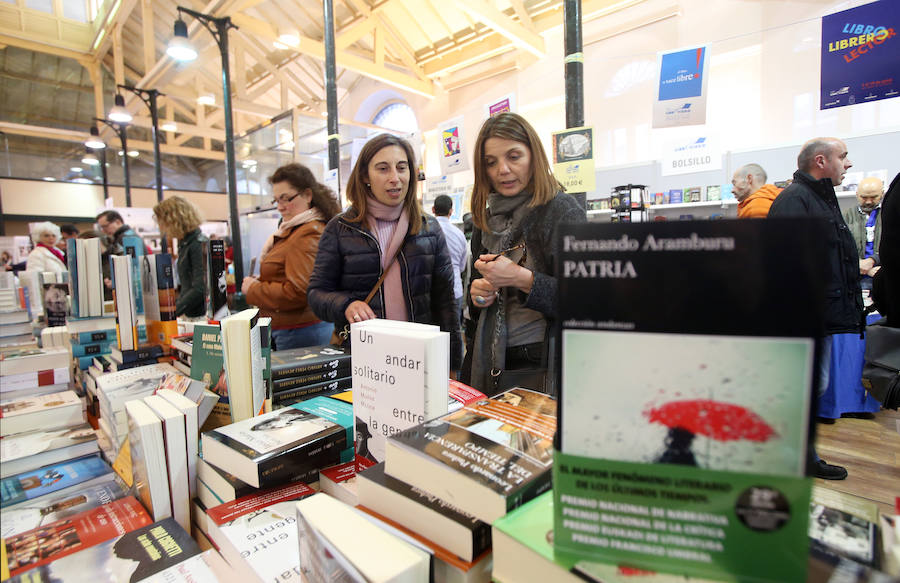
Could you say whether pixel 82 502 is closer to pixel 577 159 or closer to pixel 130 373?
pixel 130 373

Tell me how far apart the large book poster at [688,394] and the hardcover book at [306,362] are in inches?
35.8

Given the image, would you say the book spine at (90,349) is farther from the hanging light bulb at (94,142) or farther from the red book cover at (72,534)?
the hanging light bulb at (94,142)

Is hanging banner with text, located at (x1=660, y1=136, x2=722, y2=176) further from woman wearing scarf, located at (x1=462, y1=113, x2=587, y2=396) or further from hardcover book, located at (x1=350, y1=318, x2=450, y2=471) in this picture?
hardcover book, located at (x1=350, y1=318, x2=450, y2=471)

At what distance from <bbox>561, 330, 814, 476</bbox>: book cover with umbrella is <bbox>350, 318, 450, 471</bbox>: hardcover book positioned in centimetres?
32

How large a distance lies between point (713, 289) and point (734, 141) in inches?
324

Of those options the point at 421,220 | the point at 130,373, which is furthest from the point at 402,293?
the point at 130,373

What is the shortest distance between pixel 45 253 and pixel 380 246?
4.53 m

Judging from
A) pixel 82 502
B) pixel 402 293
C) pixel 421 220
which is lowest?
pixel 82 502

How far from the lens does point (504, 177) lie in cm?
147

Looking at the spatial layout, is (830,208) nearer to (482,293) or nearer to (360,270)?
(482,293)

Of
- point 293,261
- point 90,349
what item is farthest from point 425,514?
point 90,349

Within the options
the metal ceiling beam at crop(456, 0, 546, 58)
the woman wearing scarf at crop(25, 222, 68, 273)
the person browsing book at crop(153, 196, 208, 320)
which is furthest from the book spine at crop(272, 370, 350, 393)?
the metal ceiling beam at crop(456, 0, 546, 58)

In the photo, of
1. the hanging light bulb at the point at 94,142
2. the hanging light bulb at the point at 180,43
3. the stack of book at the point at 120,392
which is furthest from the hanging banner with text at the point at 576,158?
the hanging light bulb at the point at 94,142

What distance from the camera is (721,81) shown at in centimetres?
709
